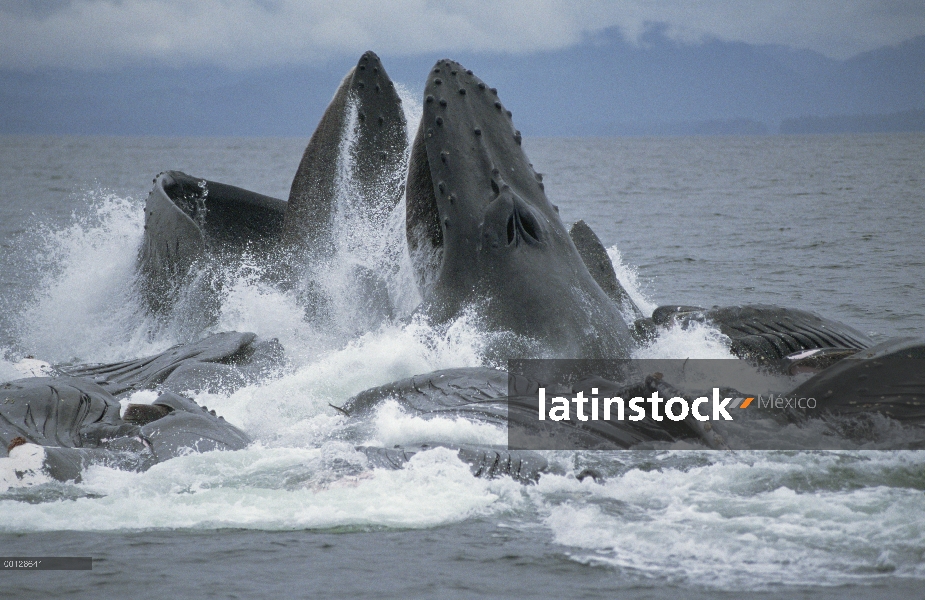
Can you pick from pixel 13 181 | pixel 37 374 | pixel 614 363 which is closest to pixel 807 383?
pixel 614 363

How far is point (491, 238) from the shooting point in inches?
313

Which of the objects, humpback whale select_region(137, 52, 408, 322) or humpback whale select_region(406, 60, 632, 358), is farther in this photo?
humpback whale select_region(137, 52, 408, 322)

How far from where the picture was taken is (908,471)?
601 cm

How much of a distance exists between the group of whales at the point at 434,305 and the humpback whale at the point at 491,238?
13 mm

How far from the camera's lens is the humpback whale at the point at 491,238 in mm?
7699

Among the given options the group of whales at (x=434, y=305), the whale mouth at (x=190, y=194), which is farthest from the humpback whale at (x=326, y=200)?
the whale mouth at (x=190, y=194)

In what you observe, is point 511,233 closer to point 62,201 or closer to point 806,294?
point 806,294
